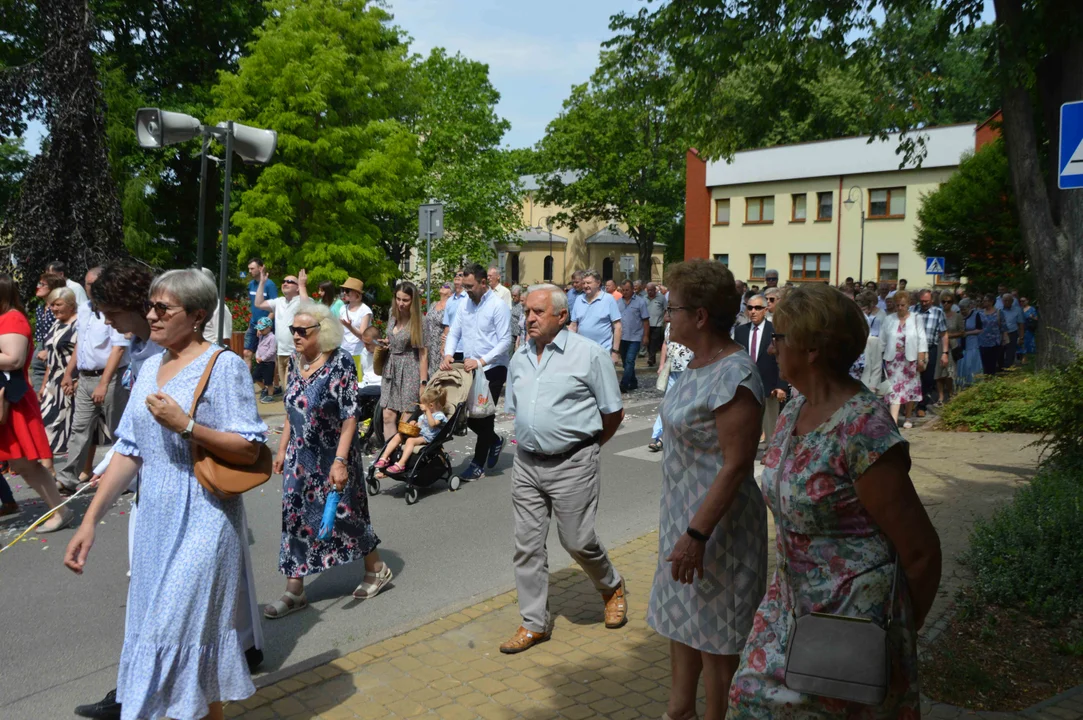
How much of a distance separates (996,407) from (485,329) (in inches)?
270

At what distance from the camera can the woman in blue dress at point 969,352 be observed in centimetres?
1891

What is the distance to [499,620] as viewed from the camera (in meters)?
5.76

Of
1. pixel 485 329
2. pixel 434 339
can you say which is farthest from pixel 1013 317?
pixel 485 329

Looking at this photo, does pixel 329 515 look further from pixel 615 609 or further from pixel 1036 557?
pixel 1036 557

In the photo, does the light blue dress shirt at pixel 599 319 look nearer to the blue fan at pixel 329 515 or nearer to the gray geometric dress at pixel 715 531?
the blue fan at pixel 329 515

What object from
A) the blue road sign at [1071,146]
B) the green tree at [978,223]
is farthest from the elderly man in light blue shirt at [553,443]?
the green tree at [978,223]

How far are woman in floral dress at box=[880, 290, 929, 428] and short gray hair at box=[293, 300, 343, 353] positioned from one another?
9148 millimetres

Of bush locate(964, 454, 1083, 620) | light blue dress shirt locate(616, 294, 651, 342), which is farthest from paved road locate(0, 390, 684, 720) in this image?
light blue dress shirt locate(616, 294, 651, 342)

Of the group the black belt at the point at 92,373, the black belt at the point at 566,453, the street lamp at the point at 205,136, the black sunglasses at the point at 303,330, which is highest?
the street lamp at the point at 205,136

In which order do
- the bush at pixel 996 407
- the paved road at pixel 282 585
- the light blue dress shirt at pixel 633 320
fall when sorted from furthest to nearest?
the light blue dress shirt at pixel 633 320 → the bush at pixel 996 407 → the paved road at pixel 282 585

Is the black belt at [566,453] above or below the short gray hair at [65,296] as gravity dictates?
below

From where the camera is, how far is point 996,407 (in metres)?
A: 13.0

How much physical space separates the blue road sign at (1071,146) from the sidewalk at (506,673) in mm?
2425

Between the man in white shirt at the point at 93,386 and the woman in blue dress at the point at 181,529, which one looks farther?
the man in white shirt at the point at 93,386
